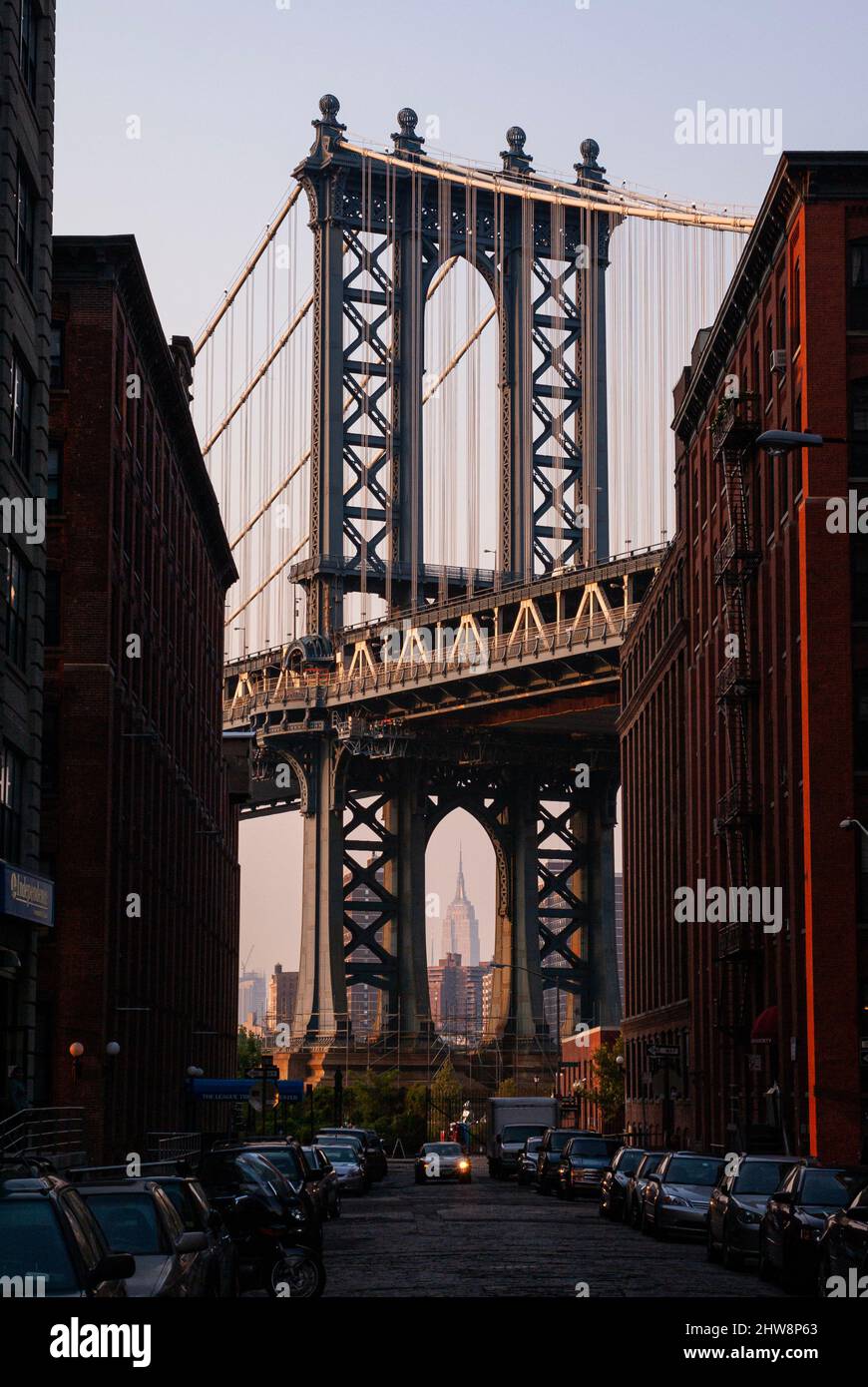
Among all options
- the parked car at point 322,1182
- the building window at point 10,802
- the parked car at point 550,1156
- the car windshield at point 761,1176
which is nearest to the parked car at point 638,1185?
the parked car at point 322,1182

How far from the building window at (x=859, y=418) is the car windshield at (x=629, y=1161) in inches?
635

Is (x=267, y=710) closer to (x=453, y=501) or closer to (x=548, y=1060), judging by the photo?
(x=453, y=501)

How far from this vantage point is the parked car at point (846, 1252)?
59.7ft

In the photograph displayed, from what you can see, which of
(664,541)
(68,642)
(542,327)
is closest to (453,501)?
(542,327)

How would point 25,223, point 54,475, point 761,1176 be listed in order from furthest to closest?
point 54,475
point 25,223
point 761,1176

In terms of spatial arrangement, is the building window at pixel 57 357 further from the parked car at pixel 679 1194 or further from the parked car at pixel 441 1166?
the parked car at pixel 441 1166

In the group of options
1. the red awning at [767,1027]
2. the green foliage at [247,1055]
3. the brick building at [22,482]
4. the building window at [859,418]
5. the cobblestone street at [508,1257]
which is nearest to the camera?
the cobblestone street at [508,1257]

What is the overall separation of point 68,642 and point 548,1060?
273 feet

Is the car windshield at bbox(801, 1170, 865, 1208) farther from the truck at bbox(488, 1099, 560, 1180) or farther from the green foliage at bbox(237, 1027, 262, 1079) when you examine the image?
the green foliage at bbox(237, 1027, 262, 1079)

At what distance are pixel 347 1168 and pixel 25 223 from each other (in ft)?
86.5

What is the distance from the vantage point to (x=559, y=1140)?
6009 centimetres

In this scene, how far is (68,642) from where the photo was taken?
50.0 m

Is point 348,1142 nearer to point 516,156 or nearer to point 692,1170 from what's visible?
point 692,1170

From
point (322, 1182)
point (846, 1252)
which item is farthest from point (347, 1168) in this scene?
point (846, 1252)
